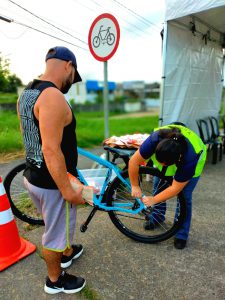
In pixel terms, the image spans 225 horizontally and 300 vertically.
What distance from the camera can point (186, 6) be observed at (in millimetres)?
3771

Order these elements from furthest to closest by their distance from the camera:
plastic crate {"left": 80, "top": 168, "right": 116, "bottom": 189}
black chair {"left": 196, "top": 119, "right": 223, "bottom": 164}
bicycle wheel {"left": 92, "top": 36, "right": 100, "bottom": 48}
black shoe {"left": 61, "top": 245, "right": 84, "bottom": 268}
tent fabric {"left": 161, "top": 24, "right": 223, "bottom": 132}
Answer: black chair {"left": 196, "top": 119, "right": 223, "bottom": 164} → tent fabric {"left": 161, "top": 24, "right": 223, "bottom": 132} → bicycle wheel {"left": 92, "top": 36, "right": 100, "bottom": 48} → plastic crate {"left": 80, "top": 168, "right": 116, "bottom": 189} → black shoe {"left": 61, "top": 245, "right": 84, "bottom": 268}

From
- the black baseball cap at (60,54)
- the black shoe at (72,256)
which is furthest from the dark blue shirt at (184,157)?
the black shoe at (72,256)

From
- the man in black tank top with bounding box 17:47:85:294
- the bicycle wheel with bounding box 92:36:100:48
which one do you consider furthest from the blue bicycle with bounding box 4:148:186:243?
the bicycle wheel with bounding box 92:36:100:48

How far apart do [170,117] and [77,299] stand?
12.0ft

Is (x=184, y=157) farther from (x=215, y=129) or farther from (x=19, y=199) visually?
(x=215, y=129)

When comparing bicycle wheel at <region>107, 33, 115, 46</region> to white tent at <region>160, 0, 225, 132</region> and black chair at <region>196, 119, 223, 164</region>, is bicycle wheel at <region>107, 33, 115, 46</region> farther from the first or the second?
black chair at <region>196, 119, 223, 164</region>

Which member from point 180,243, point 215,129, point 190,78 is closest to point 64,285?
point 180,243

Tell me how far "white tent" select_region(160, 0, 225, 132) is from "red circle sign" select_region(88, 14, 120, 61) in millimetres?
1324

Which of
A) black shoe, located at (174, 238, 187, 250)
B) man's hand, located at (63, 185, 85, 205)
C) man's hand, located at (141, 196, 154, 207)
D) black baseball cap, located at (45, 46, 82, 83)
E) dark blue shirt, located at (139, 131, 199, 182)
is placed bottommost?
black shoe, located at (174, 238, 187, 250)

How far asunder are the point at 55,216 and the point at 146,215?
1.22 meters

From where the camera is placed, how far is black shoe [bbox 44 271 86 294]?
196 centimetres

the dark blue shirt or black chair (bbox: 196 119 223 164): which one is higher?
the dark blue shirt

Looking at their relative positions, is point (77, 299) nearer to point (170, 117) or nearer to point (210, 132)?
point (170, 117)

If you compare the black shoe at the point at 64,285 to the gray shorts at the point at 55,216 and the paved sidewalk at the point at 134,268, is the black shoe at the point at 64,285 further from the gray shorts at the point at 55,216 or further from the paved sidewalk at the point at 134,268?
the gray shorts at the point at 55,216
